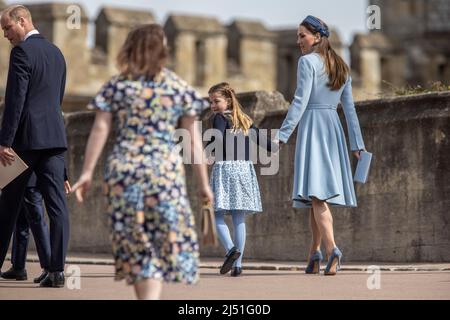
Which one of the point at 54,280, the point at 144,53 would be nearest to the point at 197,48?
the point at 54,280

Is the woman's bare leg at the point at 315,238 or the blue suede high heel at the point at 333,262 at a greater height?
the woman's bare leg at the point at 315,238

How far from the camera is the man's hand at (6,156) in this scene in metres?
9.86

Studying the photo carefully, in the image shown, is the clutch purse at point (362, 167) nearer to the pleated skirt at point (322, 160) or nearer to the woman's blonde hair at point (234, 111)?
the pleated skirt at point (322, 160)

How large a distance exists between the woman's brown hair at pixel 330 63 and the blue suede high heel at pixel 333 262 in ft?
3.93

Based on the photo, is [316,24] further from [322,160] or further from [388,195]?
[388,195]

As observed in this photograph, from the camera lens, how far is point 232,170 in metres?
11.6

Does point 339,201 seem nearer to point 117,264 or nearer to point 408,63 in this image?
point 117,264

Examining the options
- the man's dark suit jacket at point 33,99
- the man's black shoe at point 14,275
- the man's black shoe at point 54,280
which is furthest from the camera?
the man's black shoe at point 14,275

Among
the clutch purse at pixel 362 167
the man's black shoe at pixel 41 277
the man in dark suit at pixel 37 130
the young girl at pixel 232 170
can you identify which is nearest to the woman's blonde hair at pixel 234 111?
the young girl at pixel 232 170

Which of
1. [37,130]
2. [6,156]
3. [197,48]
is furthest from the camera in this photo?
[197,48]

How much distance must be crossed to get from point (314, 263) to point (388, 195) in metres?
1.89

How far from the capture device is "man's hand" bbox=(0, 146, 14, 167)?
986 centimetres

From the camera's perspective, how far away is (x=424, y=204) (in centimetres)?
1249

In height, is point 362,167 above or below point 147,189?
below
